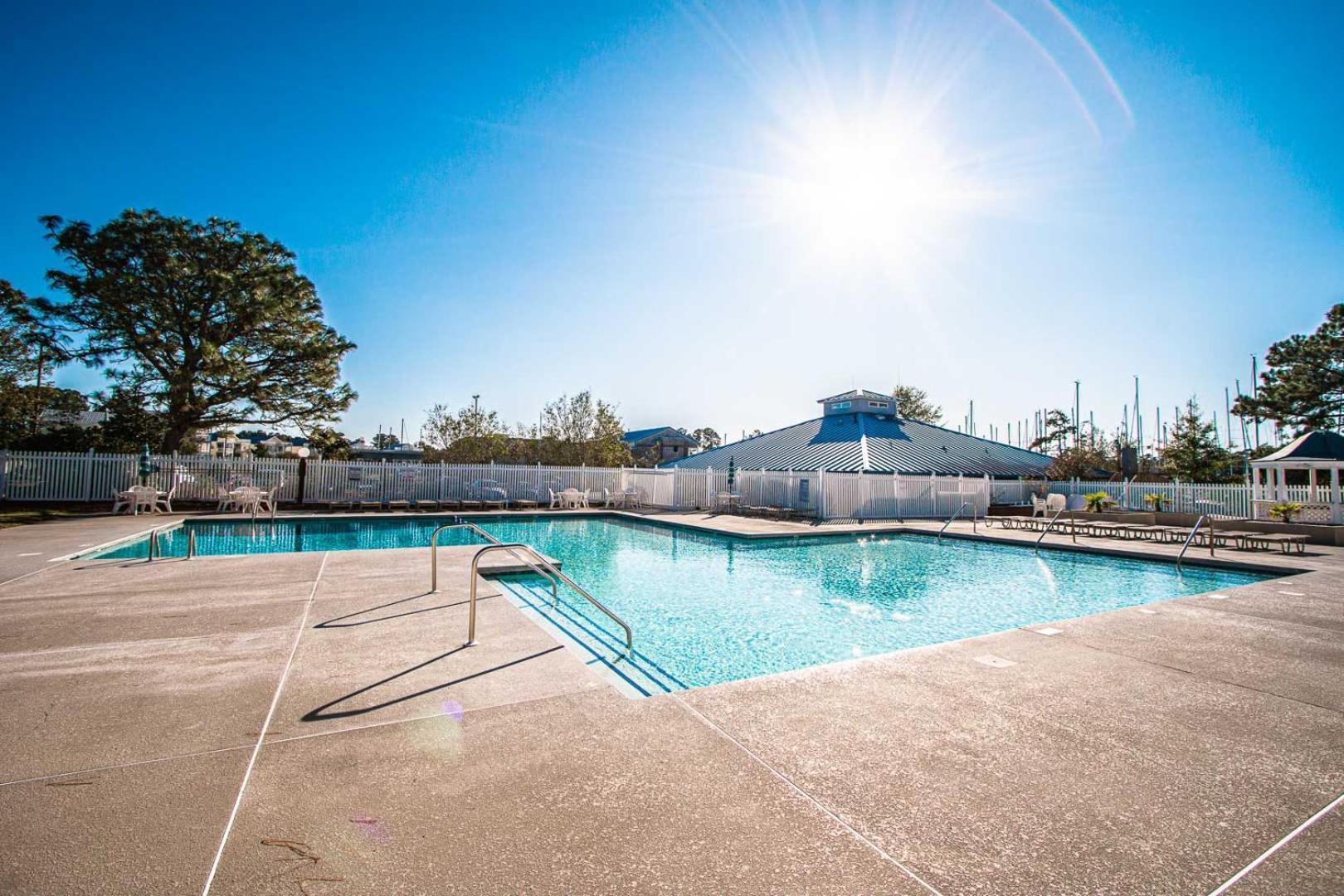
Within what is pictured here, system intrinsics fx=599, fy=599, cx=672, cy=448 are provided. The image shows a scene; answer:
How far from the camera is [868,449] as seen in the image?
84.8 feet

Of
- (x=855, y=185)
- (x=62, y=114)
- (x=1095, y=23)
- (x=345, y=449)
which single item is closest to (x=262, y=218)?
(x=345, y=449)

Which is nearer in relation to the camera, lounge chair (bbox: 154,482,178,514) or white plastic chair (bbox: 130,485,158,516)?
white plastic chair (bbox: 130,485,158,516)

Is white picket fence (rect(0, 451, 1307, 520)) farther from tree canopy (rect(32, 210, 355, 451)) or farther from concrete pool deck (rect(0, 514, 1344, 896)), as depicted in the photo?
concrete pool deck (rect(0, 514, 1344, 896))

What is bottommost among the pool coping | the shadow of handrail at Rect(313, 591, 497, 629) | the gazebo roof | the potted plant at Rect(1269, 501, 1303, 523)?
the pool coping

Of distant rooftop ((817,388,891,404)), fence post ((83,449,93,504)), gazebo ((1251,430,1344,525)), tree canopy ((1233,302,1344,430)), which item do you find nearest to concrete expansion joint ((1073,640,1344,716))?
gazebo ((1251,430,1344,525))

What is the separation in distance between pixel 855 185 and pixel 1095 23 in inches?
143

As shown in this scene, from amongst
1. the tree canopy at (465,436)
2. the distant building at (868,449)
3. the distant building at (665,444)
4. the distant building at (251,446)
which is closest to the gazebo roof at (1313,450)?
the distant building at (868,449)

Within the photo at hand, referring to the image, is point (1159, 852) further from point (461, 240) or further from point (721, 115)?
point (461, 240)

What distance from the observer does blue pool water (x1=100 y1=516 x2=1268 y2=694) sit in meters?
5.95

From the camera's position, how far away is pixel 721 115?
10148mm

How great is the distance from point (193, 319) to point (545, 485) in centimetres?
1350

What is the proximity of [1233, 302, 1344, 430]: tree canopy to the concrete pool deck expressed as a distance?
1476 inches

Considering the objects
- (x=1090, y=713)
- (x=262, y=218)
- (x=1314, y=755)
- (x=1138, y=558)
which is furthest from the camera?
(x=262, y=218)

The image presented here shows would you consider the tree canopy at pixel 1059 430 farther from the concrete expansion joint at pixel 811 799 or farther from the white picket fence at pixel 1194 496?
the concrete expansion joint at pixel 811 799
